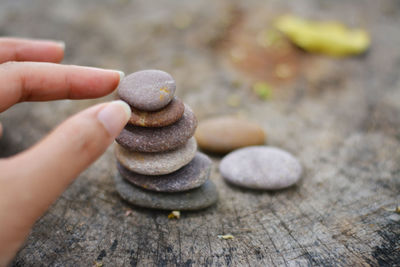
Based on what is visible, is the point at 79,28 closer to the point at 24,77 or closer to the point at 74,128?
the point at 24,77

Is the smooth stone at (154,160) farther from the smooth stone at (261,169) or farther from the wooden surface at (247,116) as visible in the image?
the smooth stone at (261,169)

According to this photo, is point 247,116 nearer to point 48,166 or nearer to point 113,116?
point 113,116

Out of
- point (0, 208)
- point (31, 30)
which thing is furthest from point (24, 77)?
point (31, 30)

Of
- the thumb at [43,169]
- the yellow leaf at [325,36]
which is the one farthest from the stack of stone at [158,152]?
the yellow leaf at [325,36]

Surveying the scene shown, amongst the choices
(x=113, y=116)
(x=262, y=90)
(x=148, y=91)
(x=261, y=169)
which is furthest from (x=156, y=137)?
(x=262, y=90)

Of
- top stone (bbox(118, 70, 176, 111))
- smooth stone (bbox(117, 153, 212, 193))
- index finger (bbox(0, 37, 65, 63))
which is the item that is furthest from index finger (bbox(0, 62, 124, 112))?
smooth stone (bbox(117, 153, 212, 193))
